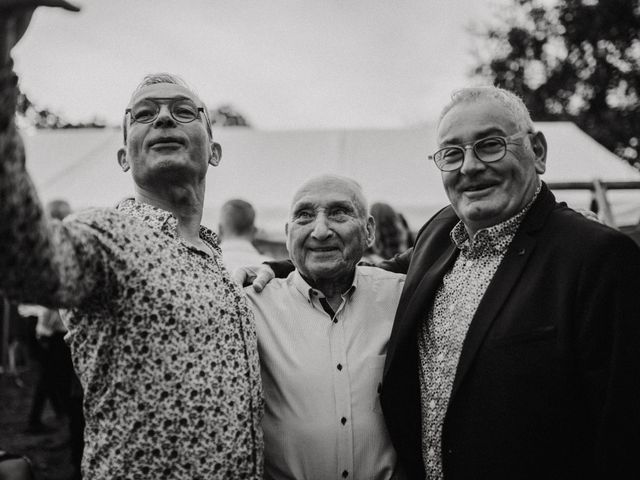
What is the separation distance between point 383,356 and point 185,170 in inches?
42.8

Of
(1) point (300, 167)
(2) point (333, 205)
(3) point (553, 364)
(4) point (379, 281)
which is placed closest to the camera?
(3) point (553, 364)

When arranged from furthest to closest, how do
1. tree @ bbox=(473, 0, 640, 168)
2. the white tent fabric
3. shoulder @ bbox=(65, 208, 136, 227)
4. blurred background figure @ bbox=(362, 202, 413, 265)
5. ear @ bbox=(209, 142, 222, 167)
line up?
1. tree @ bbox=(473, 0, 640, 168)
2. the white tent fabric
3. blurred background figure @ bbox=(362, 202, 413, 265)
4. ear @ bbox=(209, 142, 222, 167)
5. shoulder @ bbox=(65, 208, 136, 227)

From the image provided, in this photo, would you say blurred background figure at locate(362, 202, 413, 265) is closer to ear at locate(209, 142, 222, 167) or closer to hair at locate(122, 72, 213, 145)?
ear at locate(209, 142, 222, 167)

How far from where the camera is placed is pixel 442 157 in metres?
2.27

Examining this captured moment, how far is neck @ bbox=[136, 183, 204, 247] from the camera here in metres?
2.06

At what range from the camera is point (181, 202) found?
2082 millimetres

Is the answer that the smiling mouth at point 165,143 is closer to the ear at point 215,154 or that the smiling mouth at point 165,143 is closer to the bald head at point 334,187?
the ear at point 215,154

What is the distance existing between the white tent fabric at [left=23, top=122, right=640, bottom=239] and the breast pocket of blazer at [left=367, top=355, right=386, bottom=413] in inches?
187

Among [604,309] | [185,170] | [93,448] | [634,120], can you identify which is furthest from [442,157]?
[634,120]

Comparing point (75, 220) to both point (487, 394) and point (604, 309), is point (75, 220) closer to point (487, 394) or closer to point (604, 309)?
point (487, 394)

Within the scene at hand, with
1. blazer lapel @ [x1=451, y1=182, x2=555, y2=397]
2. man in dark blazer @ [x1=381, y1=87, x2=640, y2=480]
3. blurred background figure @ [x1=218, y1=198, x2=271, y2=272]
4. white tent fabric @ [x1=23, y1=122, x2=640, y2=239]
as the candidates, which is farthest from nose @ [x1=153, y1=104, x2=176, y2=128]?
white tent fabric @ [x1=23, y1=122, x2=640, y2=239]

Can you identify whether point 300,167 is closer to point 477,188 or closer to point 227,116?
point 477,188

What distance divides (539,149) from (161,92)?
1437 mm

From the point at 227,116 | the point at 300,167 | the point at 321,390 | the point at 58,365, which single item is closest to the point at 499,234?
the point at 321,390
